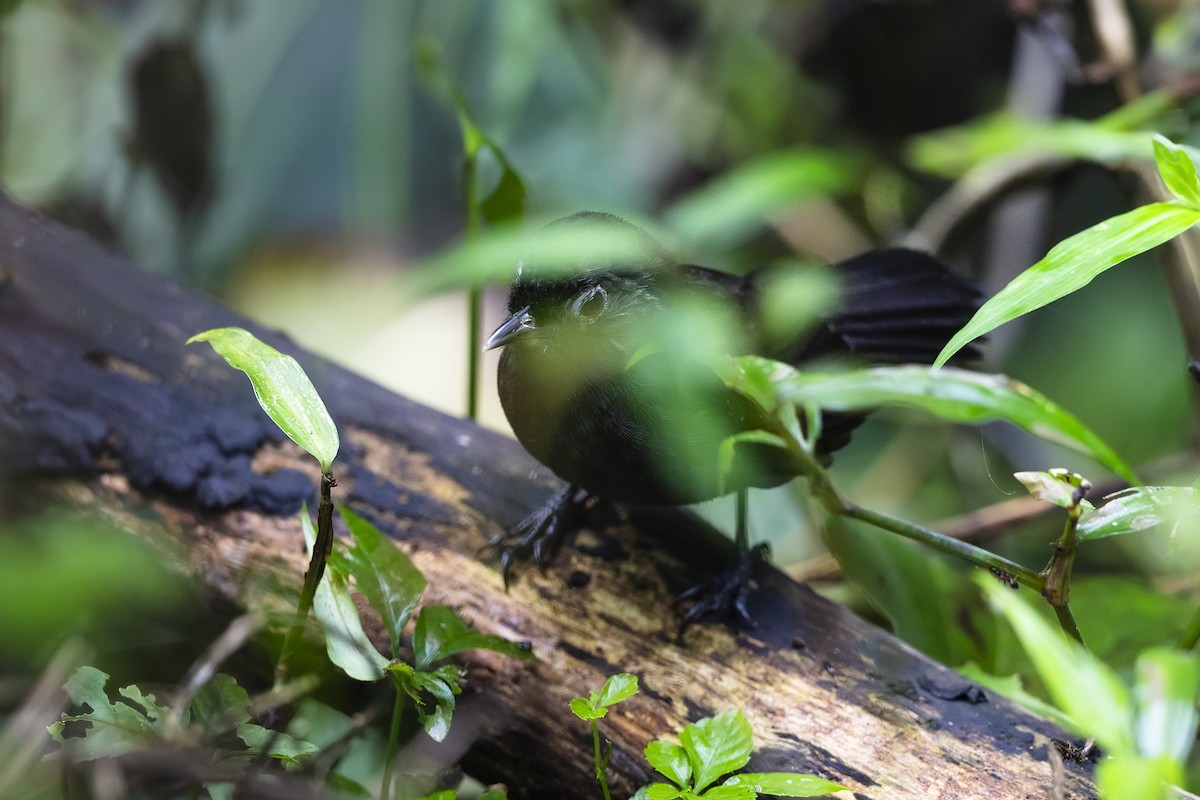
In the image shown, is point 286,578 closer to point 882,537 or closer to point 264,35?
point 882,537

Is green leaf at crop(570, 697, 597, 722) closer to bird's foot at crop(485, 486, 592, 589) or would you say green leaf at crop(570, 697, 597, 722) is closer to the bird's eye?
bird's foot at crop(485, 486, 592, 589)

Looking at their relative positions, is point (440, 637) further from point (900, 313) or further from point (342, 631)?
point (900, 313)

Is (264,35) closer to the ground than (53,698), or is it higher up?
higher up

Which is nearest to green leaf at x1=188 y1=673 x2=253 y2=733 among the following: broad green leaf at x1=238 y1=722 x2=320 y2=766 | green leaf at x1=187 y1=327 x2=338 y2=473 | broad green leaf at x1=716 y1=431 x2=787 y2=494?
broad green leaf at x1=238 y1=722 x2=320 y2=766

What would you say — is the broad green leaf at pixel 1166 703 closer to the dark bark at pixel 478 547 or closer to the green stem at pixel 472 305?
the dark bark at pixel 478 547

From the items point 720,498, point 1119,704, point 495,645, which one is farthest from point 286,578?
point 1119,704
